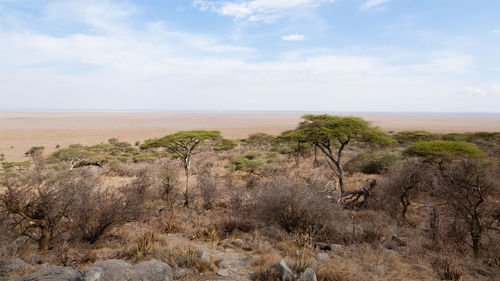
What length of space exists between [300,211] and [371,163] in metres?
13.5

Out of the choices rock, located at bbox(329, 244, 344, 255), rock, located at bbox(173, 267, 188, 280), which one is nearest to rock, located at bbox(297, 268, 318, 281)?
rock, located at bbox(329, 244, 344, 255)

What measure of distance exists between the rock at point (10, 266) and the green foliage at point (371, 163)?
18444 mm

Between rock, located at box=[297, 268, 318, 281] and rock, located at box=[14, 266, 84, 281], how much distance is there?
12.9 feet

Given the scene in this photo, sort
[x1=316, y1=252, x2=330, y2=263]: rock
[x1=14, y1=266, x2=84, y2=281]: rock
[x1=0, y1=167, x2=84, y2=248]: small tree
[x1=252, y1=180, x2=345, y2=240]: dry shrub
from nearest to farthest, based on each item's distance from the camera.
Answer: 1. [x1=14, y1=266, x2=84, y2=281]: rock
2. [x1=0, y1=167, x2=84, y2=248]: small tree
3. [x1=316, y1=252, x2=330, y2=263]: rock
4. [x1=252, y1=180, x2=345, y2=240]: dry shrub

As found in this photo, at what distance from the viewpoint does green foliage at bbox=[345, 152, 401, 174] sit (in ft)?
59.7

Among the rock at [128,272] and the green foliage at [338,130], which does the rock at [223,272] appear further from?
the green foliage at [338,130]

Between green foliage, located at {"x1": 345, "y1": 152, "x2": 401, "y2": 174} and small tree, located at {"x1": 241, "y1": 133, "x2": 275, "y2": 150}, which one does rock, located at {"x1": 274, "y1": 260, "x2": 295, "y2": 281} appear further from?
small tree, located at {"x1": 241, "y1": 133, "x2": 275, "y2": 150}

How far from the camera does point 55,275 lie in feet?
14.2

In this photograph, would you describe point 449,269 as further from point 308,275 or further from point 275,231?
point 275,231

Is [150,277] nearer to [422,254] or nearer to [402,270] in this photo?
[402,270]

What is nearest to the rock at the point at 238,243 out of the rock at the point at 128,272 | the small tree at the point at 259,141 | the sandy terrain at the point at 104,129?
the rock at the point at 128,272

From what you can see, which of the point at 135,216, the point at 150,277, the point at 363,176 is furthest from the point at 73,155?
the point at 363,176

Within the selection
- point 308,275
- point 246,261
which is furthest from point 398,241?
point 246,261

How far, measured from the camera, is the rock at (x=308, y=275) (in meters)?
4.76
